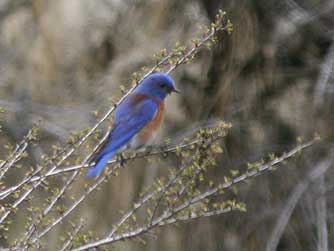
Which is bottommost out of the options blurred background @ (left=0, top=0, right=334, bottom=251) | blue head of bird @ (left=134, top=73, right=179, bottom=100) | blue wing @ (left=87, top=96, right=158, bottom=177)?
blue wing @ (left=87, top=96, right=158, bottom=177)

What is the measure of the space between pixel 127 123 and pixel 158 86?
358mm

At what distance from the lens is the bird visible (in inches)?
178

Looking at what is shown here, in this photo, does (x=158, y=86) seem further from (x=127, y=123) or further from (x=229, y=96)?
(x=229, y=96)

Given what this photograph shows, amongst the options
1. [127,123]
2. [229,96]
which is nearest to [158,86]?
[127,123]

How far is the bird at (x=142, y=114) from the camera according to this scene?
453 cm

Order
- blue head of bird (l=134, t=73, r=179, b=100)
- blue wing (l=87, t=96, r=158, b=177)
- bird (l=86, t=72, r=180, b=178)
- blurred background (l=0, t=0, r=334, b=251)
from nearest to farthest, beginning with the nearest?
blue wing (l=87, t=96, r=158, b=177) → bird (l=86, t=72, r=180, b=178) → blue head of bird (l=134, t=73, r=179, b=100) → blurred background (l=0, t=0, r=334, b=251)

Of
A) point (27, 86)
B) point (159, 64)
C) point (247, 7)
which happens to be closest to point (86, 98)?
point (27, 86)

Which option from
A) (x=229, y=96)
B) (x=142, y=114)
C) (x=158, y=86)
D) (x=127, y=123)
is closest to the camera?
(x=127, y=123)

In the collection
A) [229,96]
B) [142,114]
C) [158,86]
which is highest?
[229,96]

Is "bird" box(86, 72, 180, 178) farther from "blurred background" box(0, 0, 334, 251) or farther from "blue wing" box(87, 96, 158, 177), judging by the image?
"blurred background" box(0, 0, 334, 251)

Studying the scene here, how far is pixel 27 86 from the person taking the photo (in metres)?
7.00

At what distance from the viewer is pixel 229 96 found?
5980 mm

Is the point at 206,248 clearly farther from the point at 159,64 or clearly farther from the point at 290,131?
the point at 159,64

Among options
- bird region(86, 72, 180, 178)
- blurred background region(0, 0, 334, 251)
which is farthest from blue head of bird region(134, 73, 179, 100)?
blurred background region(0, 0, 334, 251)
